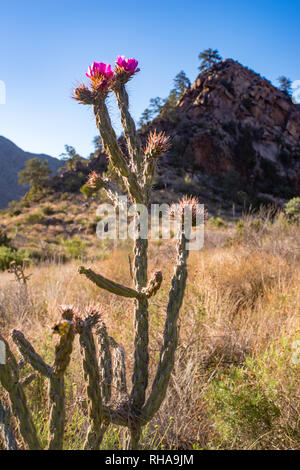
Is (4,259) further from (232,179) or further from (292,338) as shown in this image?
(232,179)

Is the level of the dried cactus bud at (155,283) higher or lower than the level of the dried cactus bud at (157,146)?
lower

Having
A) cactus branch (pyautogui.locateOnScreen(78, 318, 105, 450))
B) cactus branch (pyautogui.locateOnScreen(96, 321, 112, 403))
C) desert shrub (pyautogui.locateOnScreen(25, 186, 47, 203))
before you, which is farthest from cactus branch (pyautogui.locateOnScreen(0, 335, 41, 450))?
desert shrub (pyautogui.locateOnScreen(25, 186, 47, 203))

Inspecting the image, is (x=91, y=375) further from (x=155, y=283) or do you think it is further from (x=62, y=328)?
(x=155, y=283)

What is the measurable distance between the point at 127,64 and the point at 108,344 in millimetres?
2030

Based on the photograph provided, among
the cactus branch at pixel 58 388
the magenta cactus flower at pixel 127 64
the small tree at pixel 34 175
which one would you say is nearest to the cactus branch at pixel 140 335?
the cactus branch at pixel 58 388

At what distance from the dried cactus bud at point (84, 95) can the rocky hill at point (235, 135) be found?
33.7 metres

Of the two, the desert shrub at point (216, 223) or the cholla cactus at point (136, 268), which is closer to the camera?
the cholla cactus at point (136, 268)

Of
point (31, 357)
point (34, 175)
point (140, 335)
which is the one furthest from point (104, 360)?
point (34, 175)

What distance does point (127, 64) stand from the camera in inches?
96.8

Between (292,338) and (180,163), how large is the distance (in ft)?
125

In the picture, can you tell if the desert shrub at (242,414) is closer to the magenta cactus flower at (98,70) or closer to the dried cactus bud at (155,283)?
the dried cactus bud at (155,283)

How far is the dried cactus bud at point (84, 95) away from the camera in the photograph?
2330 millimetres
